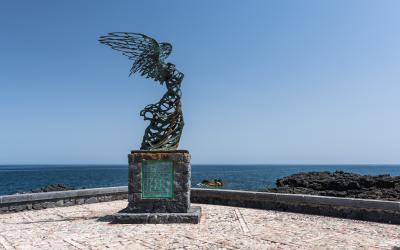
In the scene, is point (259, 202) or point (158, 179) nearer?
point (158, 179)

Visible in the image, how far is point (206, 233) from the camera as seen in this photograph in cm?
797

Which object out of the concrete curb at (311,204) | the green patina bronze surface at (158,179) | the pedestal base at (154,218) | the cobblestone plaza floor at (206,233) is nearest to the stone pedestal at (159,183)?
the green patina bronze surface at (158,179)

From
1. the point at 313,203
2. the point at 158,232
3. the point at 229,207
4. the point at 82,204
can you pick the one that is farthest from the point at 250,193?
the point at 82,204

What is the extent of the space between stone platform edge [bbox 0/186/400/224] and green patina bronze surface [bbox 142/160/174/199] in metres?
3.36

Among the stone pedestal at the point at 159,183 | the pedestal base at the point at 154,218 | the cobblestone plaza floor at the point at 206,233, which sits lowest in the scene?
the cobblestone plaza floor at the point at 206,233

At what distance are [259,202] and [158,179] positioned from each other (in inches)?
145

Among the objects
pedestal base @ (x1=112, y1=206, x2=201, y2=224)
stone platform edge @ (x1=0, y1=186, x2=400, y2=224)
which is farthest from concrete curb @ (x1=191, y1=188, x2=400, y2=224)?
pedestal base @ (x1=112, y1=206, x2=201, y2=224)

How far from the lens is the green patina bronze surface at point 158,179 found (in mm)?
9680

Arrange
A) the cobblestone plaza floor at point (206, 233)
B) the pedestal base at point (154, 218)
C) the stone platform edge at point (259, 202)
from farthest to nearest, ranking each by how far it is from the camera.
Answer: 1. the stone platform edge at point (259, 202)
2. the pedestal base at point (154, 218)
3. the cobblestone plaza floor at point (206, 233)

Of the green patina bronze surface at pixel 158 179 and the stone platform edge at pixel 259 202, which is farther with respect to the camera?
the green patina bronze surface at pixel 158 179

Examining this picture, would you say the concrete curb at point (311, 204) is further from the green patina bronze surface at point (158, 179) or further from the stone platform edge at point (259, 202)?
the green patina bronze surface at point (158, 179)

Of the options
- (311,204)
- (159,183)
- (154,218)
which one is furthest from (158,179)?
(311,204)

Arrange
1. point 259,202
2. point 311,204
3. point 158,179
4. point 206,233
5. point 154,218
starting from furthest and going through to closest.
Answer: point 259,202
point 311,204
point 158,179
point 154,218
point 206,233

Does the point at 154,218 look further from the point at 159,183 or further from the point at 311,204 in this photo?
the point at 311,204
